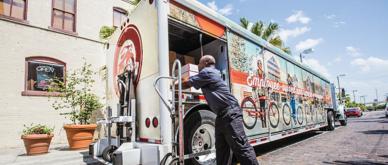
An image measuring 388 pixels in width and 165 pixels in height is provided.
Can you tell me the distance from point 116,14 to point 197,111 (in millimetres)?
9738

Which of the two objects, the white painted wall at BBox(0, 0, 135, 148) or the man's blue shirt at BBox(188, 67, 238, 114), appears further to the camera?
the white painted wall at BBox(0, 0, 135, 148)

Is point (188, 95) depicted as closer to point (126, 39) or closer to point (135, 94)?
point (135, 94)

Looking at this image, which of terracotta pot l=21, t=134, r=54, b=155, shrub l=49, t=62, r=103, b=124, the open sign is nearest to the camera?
terracotta pot l=21, t=134, r=54, b=155

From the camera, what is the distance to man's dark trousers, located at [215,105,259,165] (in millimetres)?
2793

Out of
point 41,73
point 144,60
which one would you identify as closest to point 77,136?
point 41,73

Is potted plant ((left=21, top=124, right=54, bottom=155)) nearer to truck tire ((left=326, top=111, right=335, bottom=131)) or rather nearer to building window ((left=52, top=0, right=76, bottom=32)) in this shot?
building window ((left=52, top=0, right=76, bottom=32))

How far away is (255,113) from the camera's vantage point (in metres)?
5.06

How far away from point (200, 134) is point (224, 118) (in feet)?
3.22

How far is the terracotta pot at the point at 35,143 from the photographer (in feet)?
20.4

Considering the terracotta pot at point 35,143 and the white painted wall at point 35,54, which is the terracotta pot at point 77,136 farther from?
the white painted wall at point 35,54

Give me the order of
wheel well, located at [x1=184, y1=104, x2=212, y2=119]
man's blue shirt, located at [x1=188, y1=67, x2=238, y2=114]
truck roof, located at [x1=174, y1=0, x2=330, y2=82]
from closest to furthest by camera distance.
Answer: man's blue shirt, located at [x1=188, y1=67, x2=238, y2=114]
wheel well, located at [x1=184, y1=104, x2=212, y2=119]
truck roof, located at [x1=174, y1=0, x2=330, y2=82]

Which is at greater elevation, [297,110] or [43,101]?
[43,101]

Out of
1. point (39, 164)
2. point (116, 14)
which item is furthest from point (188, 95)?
point (116, 14)

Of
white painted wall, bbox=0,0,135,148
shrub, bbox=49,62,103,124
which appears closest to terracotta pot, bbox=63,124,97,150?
shrub, bbox=49,62,103,124
